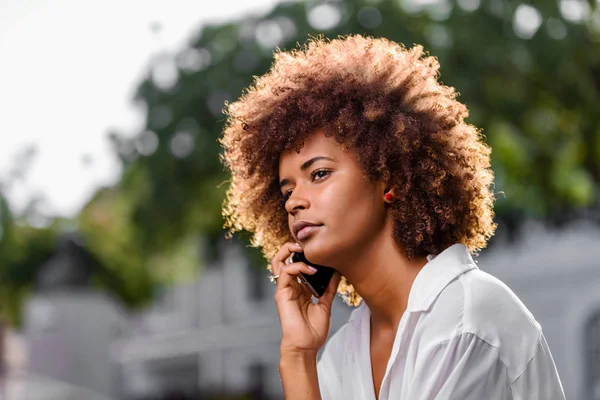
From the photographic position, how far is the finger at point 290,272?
3.28 meters

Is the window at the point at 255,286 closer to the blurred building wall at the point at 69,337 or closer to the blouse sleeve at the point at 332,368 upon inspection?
the blurred building wall at the point at 69,337

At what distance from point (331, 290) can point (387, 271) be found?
0.28m

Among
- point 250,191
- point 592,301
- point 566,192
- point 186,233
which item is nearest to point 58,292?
point 186,233

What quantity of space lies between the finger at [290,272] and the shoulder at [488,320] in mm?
550

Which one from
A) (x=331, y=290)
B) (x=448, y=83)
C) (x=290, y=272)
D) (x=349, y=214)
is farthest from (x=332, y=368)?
(x=448, y=83)

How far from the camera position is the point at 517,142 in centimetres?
1238

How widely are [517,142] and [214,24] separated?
14.6 feet

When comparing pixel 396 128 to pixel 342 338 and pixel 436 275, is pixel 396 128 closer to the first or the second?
pixel 436 275

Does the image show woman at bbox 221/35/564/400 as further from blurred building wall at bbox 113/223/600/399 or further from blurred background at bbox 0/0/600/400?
blurred building wall at bbox 113/223/600/399

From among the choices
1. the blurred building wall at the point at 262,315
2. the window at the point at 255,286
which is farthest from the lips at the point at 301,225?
the window at the point at 255,286

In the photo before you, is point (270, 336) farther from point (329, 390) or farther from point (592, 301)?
point (329, 390)

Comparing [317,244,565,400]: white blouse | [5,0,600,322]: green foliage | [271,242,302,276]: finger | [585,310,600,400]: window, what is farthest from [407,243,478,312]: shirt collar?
[585,310,600,400]: window

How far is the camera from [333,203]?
3.09 meters

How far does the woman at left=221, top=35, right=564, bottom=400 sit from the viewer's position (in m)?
2.87
